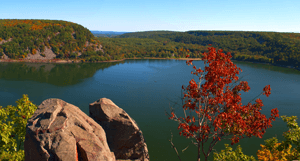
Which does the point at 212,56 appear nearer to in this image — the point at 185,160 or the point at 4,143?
the point at 4,143

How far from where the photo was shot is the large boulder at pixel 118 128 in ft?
49.4

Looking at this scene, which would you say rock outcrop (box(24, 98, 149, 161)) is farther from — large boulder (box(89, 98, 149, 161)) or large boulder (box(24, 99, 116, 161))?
large boulder (box(89, 98, 149, 161))

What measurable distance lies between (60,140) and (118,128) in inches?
240

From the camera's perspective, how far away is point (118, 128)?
15.2 meters

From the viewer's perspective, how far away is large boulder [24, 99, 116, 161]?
9250 mm

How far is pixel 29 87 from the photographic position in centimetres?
6275

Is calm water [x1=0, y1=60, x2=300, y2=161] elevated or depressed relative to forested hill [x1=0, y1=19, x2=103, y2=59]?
depressed

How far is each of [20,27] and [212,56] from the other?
598 feet

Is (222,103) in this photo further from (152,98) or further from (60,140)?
(152,98)

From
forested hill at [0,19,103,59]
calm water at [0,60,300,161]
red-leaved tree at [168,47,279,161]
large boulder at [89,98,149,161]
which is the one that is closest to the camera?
red-leaved tree at [168,47,279,161]

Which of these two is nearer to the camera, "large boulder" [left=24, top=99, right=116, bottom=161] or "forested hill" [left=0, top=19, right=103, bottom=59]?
"large boulder" [left=24, top=99, right=116, bottom=161]

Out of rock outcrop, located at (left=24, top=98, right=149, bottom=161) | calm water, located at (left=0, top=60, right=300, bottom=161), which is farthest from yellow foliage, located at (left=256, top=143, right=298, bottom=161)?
rock outcrop, located at (left=24, top=98, right=149, bottom=161)

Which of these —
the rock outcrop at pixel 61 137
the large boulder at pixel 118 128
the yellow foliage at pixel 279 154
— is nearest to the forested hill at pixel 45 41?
the large boulder at pixel 118 128

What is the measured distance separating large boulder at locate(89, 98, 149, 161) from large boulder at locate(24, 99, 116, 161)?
159 inches
